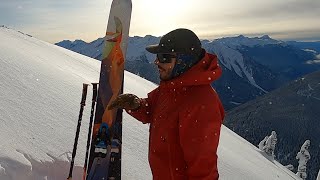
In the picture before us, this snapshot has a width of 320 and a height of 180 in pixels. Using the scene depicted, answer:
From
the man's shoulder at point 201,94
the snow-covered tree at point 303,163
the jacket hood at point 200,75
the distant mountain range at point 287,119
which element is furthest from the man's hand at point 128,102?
the distant mountain range at point 287,119

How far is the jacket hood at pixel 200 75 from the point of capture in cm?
315

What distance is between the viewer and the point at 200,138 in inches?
118

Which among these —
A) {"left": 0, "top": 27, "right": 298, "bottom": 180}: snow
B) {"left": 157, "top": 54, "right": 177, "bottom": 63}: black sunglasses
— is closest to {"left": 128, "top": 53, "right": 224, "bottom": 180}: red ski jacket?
{"left": 157, "top": 54, "right": 177, "bottom": 63}: black sunglasses

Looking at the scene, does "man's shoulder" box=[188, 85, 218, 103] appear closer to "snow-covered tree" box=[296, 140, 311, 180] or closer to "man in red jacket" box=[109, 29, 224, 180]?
"man in red jacket" box=[109, 29, 224, 180]

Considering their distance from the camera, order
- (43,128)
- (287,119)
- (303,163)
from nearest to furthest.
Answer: (43,128)
(303,163)
(287,119)

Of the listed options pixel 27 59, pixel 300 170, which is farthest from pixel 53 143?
pixel 300 170

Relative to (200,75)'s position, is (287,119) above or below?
below

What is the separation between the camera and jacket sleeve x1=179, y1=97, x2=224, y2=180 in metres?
2.99

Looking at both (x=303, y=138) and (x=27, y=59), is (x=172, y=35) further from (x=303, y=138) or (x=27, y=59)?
(x=303, y=138)

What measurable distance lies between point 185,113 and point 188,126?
11 cm

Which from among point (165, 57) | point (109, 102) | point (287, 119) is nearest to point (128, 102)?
point (165, 57)

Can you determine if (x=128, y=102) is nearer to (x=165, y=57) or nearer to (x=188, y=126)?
(x=165, y=57)

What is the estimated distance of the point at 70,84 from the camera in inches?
357

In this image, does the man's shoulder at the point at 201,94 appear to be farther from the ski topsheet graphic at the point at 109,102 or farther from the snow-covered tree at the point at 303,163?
the snow-covered tree at the point at 303,163
